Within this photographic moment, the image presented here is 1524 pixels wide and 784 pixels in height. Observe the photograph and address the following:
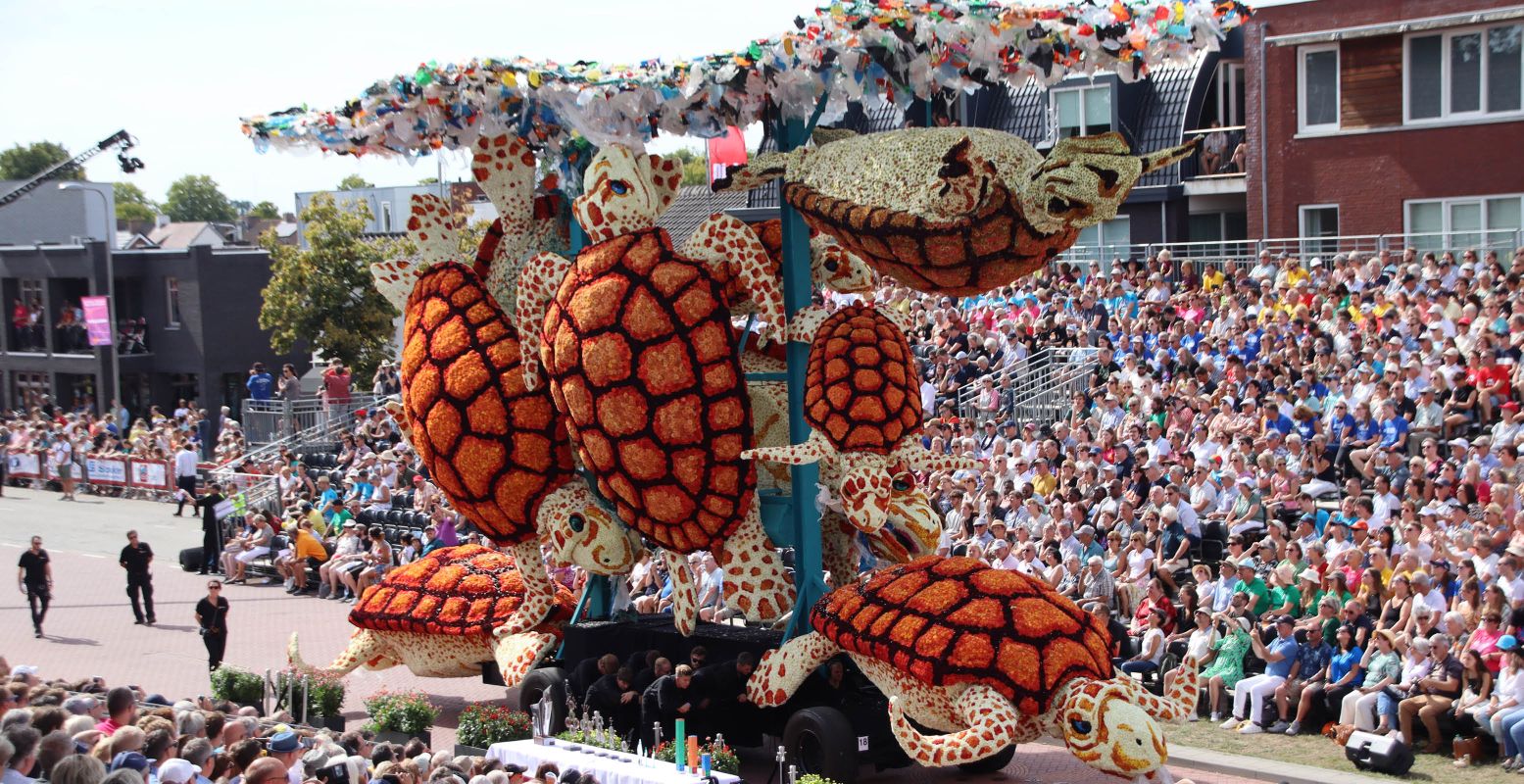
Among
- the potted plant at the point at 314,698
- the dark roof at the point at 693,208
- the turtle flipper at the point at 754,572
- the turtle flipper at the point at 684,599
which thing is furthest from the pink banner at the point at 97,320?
the turtle flipper at the point at 754,572

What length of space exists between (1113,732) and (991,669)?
0.90 meters

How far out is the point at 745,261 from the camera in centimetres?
1257

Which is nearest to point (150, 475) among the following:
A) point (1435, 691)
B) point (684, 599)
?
point (684, 599)

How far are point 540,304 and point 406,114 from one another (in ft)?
6.61

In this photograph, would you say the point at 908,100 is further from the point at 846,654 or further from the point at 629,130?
the point at 846,654

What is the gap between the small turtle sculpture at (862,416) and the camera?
39.0ft

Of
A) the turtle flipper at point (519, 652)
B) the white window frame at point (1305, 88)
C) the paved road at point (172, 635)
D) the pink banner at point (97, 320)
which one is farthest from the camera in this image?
the pink banner at point (97, 320)

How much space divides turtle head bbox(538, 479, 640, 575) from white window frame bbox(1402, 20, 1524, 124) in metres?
13.7

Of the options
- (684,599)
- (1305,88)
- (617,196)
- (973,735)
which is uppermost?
(1305,88)

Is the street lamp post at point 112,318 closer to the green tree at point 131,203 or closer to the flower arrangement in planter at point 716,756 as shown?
the flower arrangement in planter at point 716,756

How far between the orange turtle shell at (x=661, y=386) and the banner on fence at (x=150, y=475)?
20.0 m

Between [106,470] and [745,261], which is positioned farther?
[106,470]

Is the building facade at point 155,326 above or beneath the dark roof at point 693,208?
beneath

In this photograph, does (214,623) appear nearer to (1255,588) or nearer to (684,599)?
(684,599)
